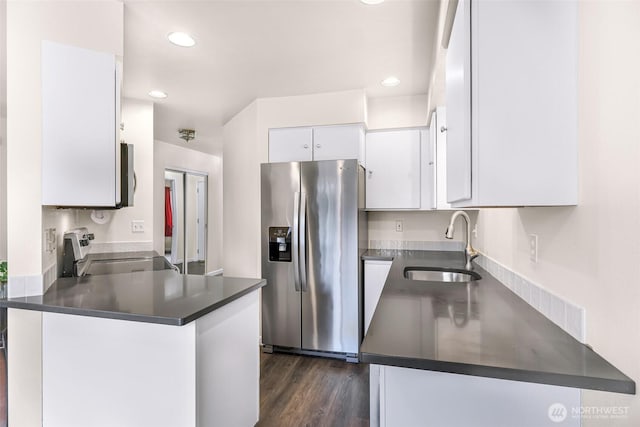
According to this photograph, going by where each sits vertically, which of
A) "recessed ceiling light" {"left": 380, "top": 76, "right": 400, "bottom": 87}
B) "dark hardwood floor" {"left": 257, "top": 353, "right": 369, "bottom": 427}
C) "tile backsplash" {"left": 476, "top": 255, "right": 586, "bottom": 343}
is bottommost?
"dark hardwood floor" {"left": 257, "top": 353, "right": 369, "bottom": 427}

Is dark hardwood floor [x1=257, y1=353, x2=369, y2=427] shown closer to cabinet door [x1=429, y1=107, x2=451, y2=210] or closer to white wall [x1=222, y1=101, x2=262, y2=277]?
white wall [x1=222, y1=101, x2=262, y2=277]

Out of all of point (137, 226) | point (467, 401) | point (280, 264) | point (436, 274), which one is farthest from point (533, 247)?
point (137, 226)

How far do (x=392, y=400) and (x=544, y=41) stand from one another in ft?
3.67

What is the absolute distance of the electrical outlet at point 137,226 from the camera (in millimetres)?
3248

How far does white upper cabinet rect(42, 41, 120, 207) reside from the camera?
5.10ft

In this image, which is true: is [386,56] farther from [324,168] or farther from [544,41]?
[544,41]

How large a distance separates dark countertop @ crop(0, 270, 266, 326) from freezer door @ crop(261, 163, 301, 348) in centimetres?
118

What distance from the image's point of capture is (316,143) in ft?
10.5

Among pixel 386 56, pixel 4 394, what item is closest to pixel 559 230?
pixel 386 56

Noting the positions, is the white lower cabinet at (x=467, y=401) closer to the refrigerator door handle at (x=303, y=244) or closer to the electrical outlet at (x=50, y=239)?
the electrical outlet at (x=50, y=239)

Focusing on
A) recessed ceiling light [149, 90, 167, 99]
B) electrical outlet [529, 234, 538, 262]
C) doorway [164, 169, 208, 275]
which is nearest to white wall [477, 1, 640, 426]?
electrical outlet [529, 234, 538, 262]

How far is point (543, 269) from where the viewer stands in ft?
4.05

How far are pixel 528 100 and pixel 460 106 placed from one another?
0.68ft

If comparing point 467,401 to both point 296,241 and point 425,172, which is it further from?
point 425,172
